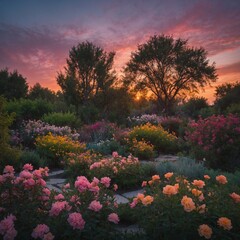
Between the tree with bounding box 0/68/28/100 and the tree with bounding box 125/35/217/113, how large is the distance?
39.0 ft

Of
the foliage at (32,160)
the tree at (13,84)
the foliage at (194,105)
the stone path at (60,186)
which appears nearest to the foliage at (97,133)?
the foliage at (32,160)

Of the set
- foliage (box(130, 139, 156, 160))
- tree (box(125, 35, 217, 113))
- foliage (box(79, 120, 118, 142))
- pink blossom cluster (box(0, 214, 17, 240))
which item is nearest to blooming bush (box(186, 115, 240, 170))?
foliage (box(130, 139, 156, 160))

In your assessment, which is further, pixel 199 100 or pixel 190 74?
pixel 190 74

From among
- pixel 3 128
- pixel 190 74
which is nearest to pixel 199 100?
pixel 190 74

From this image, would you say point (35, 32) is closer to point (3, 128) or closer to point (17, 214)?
Result: point (3, 128)

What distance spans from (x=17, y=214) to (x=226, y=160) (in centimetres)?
541

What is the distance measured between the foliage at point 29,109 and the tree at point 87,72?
11267mm

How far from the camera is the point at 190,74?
29172mm

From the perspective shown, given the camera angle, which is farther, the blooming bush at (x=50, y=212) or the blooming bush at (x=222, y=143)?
the blooming bush at (x=222, y=143)

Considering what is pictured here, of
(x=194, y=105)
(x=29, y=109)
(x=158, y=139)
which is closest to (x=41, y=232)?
(x=158, y=139)

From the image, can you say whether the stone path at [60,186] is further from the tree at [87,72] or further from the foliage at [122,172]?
the tree at [87,72]

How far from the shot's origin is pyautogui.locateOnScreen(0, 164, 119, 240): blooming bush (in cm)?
288

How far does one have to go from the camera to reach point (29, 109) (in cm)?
1653

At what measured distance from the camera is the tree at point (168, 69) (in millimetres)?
28969
